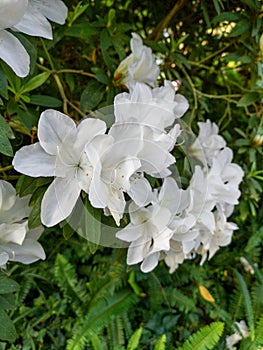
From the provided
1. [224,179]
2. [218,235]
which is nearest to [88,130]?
[224,179]

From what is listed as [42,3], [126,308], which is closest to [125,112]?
[42,3]

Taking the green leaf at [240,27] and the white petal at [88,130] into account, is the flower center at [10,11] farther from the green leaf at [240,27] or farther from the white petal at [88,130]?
the green leaf at [240,27]

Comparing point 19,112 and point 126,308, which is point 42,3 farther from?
point 126,308

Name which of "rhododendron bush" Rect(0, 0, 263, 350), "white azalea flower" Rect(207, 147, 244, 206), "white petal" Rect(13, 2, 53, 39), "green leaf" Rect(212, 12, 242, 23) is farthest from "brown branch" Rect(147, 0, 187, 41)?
"white petal" Rect(13, 2, 53, 39)

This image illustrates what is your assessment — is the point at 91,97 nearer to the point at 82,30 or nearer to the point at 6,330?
the point at 82,30

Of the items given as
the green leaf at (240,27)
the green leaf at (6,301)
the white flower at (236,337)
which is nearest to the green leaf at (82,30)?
the green leaf at (240,27)

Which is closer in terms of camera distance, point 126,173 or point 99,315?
point 126,173

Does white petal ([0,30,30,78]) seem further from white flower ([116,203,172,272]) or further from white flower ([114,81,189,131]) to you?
white flower ([116,203,172,272])

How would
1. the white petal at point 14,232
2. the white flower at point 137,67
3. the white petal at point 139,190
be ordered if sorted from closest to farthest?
1. the white petal at point 139,190
2. the white petal at point 14,232
3. the white flower at point 137,67
